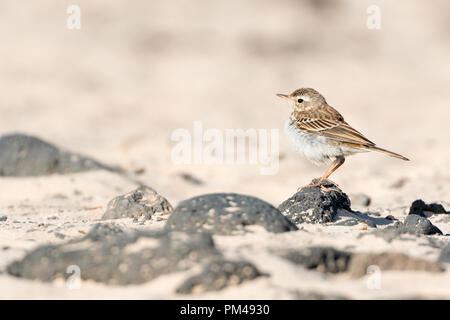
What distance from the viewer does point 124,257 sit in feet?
15.7

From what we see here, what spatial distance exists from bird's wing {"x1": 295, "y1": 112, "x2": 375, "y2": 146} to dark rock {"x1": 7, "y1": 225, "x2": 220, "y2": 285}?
10.6 ft

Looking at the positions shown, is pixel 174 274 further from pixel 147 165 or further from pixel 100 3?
pixel 100 3

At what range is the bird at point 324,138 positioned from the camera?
309 inches

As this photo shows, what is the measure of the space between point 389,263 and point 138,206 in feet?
9.37

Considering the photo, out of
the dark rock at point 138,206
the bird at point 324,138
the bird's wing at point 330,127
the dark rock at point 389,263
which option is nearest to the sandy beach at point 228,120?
the dark rock at point 389,263

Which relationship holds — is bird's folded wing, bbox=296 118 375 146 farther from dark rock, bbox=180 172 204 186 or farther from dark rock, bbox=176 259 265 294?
dark rock, bbox=176 259 265 294

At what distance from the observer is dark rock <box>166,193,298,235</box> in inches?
218

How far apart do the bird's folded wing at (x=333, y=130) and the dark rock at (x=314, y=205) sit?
741 mm

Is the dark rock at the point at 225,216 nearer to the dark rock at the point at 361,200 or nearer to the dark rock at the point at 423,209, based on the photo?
the dark rock at the point at 423,209

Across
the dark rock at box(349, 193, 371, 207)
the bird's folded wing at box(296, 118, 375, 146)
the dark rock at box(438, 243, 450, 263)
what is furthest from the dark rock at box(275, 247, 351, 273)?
the dark rock at box(349, 193, 371, 207)

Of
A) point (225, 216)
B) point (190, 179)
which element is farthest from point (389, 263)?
point (190, 179)

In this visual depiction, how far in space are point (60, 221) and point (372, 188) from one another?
196 inches

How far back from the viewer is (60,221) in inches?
284

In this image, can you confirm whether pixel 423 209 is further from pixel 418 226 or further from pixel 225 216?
pixel 225 216
